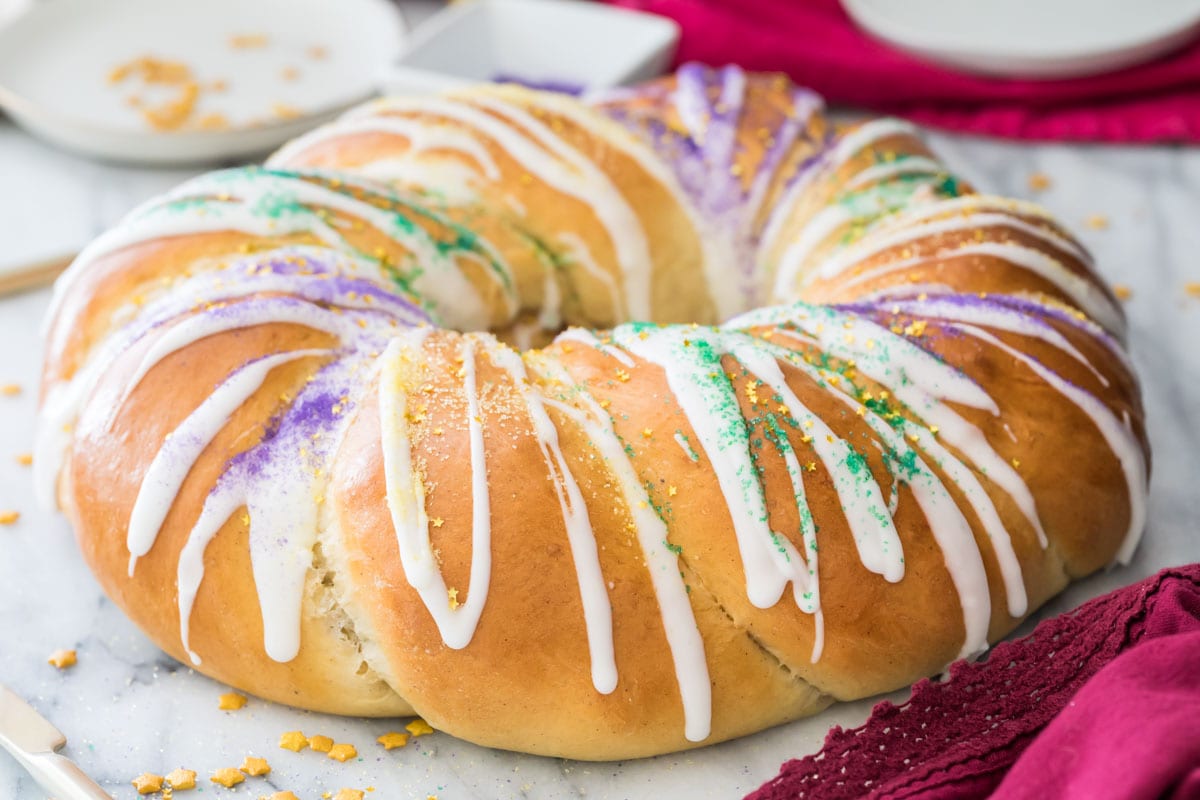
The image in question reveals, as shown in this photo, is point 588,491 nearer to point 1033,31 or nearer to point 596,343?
point 596,343

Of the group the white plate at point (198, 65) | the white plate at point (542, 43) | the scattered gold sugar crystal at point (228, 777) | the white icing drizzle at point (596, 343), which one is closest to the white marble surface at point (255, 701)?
the scattered gold sugar crystal at point (228, 777)

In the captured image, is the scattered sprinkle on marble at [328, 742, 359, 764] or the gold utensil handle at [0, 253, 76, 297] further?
the gold utensil handle at [0, 253, 76, 297]

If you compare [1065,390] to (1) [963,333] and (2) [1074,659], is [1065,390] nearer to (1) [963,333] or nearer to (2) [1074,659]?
(1) [963,333]

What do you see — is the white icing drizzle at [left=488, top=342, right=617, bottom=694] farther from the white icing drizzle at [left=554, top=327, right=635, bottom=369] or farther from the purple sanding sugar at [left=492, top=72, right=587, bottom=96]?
the purple sanding sugar at [left=492, top=72, right=587, bottom=96]

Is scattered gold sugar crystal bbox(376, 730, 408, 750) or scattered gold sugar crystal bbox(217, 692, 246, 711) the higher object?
scattered gold sugar crystal bbox(376, 730, 408, 750)

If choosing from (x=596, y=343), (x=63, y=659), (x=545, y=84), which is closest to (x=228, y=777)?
(x=63, y=659)

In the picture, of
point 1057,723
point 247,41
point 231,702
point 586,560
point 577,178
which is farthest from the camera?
point 247,41

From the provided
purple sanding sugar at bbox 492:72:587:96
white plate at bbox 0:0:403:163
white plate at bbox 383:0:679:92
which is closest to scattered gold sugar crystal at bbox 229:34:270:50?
white plate at bbox 0:0:403:163
